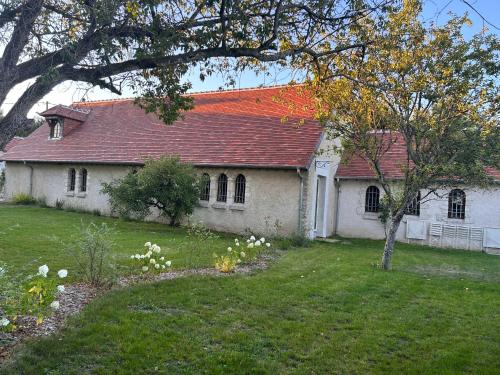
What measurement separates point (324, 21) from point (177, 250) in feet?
→ 26.8

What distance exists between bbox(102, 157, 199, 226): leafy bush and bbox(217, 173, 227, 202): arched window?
1593 mm

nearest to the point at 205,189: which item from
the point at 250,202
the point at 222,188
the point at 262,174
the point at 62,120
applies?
the point at 222,188

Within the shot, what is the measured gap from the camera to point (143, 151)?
22281mm

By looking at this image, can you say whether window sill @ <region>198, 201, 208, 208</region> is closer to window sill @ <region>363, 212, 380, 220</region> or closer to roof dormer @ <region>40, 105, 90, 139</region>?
window sill @ <region>363, 212, 380, 220</region>

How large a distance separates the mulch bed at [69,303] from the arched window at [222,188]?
8.89 m

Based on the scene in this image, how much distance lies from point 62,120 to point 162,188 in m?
13.4

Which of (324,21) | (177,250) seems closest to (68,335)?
(324,21)

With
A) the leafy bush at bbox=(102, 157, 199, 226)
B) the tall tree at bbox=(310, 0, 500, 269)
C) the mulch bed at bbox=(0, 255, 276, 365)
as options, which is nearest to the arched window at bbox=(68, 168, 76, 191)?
the leafy bush at bbox=(102, 157, 199, 226)

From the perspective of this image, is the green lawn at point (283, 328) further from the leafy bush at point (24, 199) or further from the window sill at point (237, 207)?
the leafy bush at point (24, 199)

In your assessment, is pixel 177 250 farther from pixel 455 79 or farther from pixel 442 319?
pixel 455 79

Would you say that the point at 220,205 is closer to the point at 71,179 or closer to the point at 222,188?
the point at 222,188

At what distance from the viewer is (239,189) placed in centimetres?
1934

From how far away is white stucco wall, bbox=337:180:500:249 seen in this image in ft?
59.6

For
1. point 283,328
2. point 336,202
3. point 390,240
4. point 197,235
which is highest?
point 336,202
